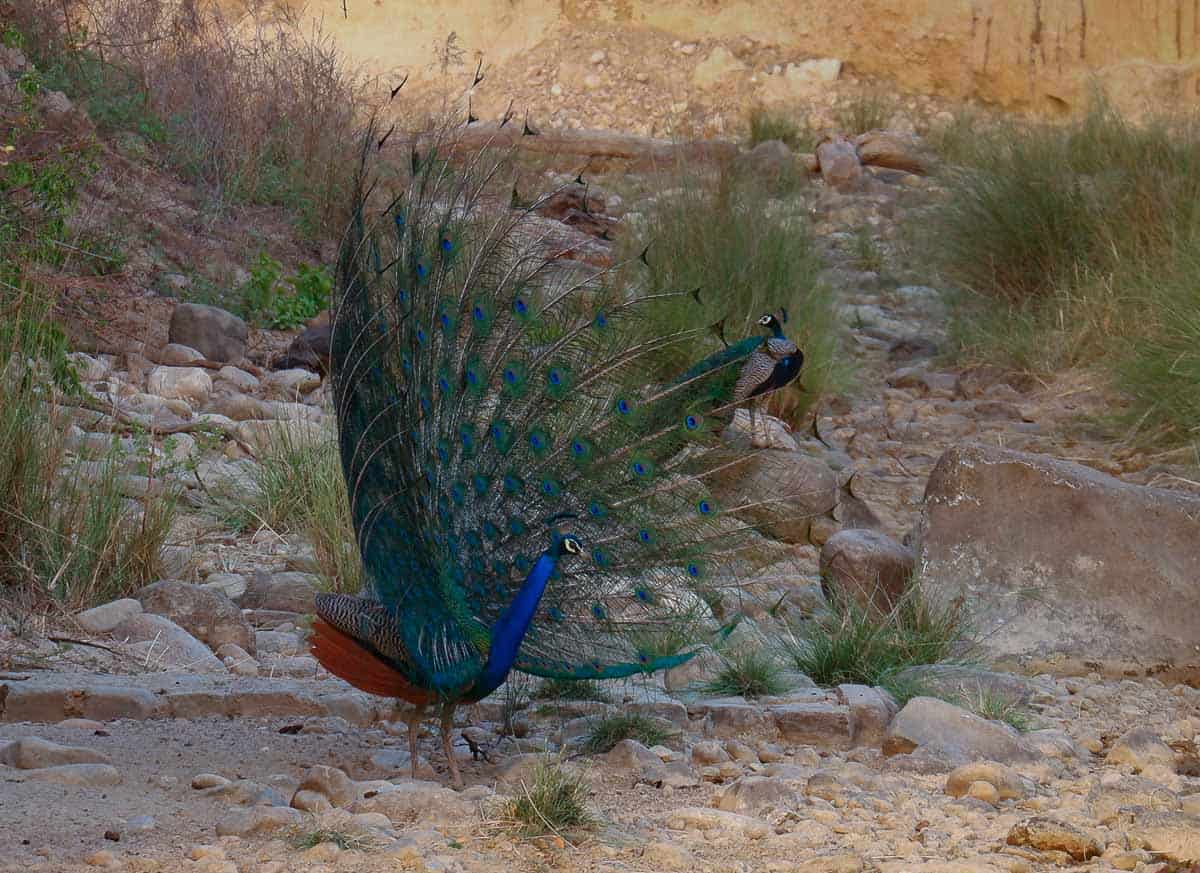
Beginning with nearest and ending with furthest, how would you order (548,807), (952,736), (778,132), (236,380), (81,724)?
(548,807), (81,724), (952,736), (236,380), (778,132)

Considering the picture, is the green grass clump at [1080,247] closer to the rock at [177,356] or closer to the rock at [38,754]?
the rock at [177,356]

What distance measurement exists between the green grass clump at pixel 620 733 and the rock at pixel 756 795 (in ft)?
1.79

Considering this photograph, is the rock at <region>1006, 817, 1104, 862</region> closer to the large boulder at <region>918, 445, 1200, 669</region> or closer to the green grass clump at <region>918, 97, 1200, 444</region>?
the large boulder at <region>918, 445, 1200, 669</region>

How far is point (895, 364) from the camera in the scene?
11523mm

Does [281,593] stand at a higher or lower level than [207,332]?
lower

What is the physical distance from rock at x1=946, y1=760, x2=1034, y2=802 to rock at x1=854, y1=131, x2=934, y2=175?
13.5 metres

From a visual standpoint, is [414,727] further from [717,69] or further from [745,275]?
[717,69]

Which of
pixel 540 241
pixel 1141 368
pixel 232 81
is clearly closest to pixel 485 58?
pixel 232 81

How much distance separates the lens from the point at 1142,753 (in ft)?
15.1

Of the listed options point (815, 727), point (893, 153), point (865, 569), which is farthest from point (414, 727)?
point (893, 153)

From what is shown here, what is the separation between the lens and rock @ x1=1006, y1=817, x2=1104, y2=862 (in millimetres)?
3592

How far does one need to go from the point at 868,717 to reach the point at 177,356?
240 inches

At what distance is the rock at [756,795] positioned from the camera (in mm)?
3975

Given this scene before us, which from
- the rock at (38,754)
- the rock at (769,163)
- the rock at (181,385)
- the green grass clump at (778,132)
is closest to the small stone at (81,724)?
the rock at (38,754)
